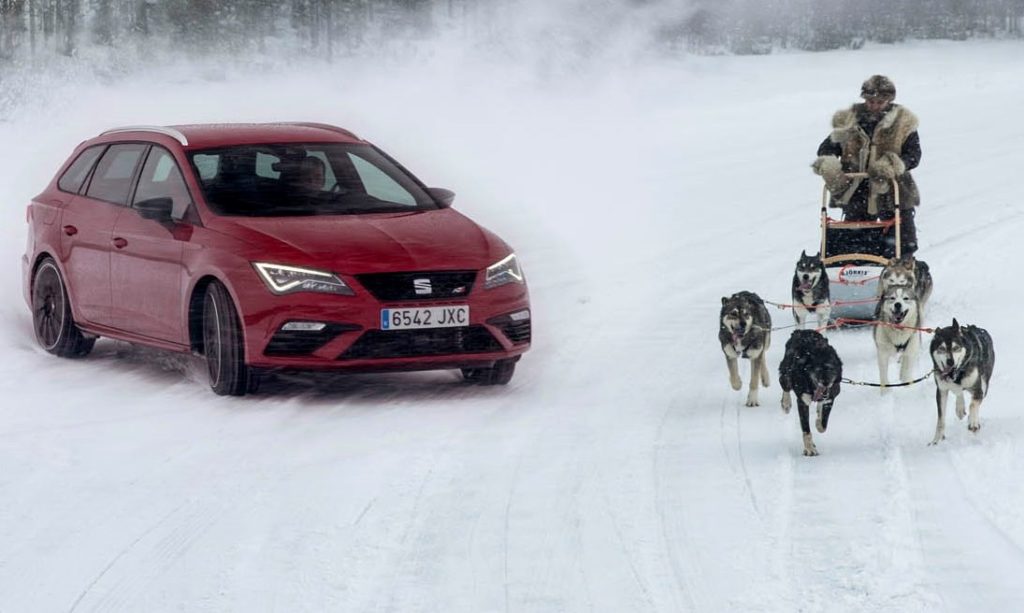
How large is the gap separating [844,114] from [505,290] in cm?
403

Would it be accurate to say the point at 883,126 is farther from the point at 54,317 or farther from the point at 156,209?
the point at 54,317

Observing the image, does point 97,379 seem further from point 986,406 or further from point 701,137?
point 701,137

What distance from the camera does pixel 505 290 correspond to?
8.90 m

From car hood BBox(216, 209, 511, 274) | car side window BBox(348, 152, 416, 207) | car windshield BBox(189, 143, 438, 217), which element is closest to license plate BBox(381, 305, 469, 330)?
car hood BBox(216, 209, 511, 274)

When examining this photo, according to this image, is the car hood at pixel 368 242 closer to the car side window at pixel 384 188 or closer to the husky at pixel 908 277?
the car side window at pixel 384 188

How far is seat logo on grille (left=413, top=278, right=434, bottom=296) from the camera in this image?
28.0 feet

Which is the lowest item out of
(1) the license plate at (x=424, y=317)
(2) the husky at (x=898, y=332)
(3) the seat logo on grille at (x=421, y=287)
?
(2) the husky at (x=898, y=332)

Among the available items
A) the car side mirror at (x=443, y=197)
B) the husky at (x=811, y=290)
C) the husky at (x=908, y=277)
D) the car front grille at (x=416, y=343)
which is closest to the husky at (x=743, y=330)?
the husky at (x=908, y=277)

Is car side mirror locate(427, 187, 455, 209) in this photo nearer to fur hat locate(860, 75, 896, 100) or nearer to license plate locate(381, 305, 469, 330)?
license plate locate(381, 305, 469, 330)

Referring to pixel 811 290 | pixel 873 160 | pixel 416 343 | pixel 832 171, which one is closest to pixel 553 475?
pixel 416 343

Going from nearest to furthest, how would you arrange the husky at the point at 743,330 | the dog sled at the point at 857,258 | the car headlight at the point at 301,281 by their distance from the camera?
1. the car headlight at the point at 301,281
2. the husky at the point at 743,330
3. the dog sled at the point at 857,258

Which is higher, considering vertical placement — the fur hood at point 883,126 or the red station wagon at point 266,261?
the fur hood at point 883,126

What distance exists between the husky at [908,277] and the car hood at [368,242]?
2.44 metres

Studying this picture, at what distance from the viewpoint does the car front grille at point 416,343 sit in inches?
334
